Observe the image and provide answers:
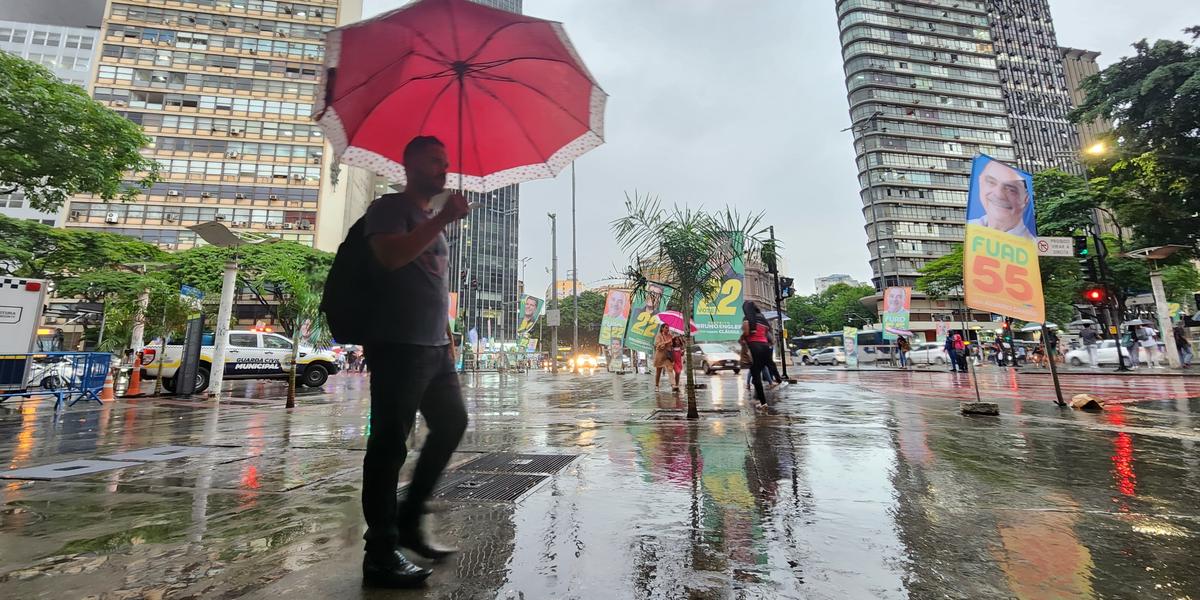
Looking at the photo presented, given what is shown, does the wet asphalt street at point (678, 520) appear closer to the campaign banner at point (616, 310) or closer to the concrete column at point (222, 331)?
the concrete column at point (222, 331)

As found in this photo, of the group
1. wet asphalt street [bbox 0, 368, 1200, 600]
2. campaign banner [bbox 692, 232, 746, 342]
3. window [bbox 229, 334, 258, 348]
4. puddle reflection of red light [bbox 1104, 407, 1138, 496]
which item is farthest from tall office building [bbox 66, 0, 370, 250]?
puddle reflection of red light [bbox 1104, 407, 1138, 496]

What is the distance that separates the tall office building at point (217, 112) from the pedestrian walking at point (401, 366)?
52596mm

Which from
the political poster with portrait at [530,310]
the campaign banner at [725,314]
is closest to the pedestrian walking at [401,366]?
the campaign banner at [725,314]

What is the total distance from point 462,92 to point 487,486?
2466mm

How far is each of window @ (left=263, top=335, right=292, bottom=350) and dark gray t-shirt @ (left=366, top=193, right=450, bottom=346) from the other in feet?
55.2

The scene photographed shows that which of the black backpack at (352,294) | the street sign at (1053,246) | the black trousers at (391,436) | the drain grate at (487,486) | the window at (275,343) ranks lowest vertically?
the drain grate at (487,486)

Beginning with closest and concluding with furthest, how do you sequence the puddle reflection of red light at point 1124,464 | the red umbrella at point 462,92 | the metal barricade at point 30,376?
the red umbrella at point 462,92
the puddle reflection of red light at point 1124,464
the metal barricade at point 30,376

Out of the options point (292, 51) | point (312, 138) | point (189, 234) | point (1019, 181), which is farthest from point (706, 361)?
point (292, 51)

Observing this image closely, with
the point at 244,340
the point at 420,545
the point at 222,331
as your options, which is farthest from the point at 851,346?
the point at 420,545

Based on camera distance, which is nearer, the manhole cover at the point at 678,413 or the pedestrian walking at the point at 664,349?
the manhole cover at the point at 678,413

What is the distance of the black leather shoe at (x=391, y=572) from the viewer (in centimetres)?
174

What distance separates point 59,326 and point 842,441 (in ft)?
205

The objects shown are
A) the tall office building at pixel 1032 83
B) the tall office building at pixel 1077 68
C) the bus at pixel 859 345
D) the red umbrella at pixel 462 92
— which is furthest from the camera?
the tall office building at pixel 1077 68

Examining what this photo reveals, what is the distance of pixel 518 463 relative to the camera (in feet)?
13.2
